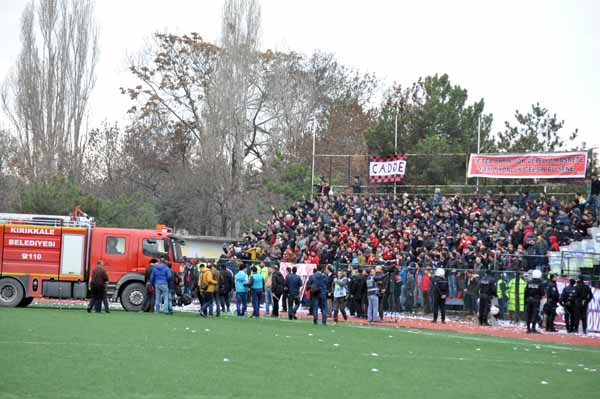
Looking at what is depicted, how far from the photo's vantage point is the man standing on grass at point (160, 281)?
28203mm

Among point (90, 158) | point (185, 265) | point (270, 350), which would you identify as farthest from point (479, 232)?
point (90, 158)

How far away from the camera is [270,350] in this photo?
1806cm

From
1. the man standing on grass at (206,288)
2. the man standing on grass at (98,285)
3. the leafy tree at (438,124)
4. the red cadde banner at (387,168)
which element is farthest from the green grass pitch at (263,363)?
the leafy tree at (438,124)

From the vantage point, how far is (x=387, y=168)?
45.5 metres

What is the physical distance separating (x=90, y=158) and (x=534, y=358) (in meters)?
51.4

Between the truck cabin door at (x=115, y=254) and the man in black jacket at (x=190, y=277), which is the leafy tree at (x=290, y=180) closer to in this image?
the man in black jacket at (x=190, y=277)

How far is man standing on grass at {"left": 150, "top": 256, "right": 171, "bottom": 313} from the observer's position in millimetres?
28203

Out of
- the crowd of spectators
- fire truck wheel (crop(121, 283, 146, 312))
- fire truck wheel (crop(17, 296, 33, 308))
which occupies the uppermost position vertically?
the crowd of spectators

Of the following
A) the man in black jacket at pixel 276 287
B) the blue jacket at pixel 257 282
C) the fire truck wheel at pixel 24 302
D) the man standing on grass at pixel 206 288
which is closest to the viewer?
the man standing on grass at pixel 206 288

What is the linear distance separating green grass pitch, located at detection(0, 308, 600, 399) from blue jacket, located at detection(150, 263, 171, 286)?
11.9 ft

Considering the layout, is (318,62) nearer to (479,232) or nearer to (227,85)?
(227,85)

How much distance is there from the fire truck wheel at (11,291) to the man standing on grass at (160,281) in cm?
427

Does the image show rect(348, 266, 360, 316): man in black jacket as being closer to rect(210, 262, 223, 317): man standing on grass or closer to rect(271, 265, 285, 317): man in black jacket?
rect(271, 265, 285, 317): man in black jacket

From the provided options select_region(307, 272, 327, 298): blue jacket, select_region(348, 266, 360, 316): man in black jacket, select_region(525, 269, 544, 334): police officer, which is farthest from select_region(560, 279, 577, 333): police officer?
select_region(307, 272, 327, 298): blue jacket
